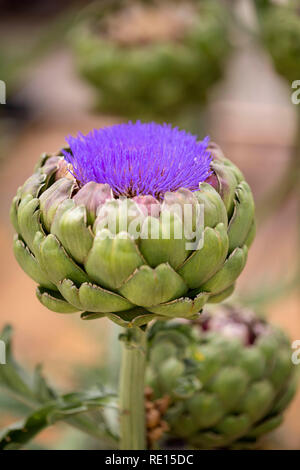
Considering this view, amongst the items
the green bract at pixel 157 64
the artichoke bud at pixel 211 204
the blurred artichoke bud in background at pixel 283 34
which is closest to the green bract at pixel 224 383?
the artichoke bud at pixel 211 204

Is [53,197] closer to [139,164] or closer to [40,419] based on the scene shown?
[139,164]

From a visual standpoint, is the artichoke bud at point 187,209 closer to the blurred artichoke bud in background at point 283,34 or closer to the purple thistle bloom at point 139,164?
the purple thistle bloom at point 139,164

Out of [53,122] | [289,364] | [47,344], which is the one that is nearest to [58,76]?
[53,122]

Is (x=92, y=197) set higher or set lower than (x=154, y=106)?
lower

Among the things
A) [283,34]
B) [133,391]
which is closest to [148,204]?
[133,391]

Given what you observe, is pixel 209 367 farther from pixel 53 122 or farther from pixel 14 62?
pixel 53 122

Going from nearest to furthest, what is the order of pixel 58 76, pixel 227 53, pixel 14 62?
pixel 227 53 < pixel 14 62 < pixel 58 76

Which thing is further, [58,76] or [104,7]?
[58,76]
